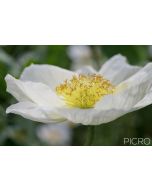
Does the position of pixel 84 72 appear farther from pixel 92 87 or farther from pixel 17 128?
pixel 17 128

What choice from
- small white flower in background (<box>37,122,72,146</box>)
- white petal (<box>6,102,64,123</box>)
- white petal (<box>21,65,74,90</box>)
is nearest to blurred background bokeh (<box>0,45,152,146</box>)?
white petal (<box>21,65,74,90</box>)

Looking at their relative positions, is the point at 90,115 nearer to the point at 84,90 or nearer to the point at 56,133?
the point at 84,90

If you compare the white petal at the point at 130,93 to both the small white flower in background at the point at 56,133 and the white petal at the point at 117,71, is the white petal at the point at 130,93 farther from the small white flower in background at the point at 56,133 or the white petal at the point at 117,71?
the small white flower in background at the point at 56,133

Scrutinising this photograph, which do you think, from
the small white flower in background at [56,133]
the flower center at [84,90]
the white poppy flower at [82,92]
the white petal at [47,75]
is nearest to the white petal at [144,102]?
the white poppy flower at [82,92]

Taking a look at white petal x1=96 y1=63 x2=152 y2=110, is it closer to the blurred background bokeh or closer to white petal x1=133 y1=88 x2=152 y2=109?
white petal x1=133 y1=88 x2=152 y2=109

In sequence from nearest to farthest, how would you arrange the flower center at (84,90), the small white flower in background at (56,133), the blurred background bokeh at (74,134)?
1. the flower center at (84,90)
2. the blurred background bokeh at (74,134)
3. the small white flower in background at (56,133)

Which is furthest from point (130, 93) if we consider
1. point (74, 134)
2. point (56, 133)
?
point (56, 133)
